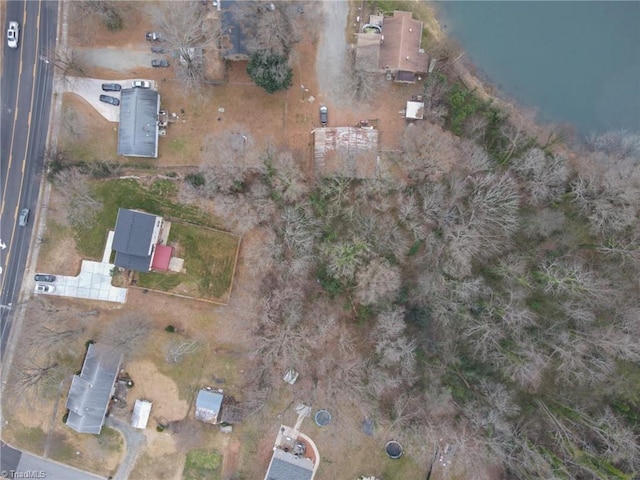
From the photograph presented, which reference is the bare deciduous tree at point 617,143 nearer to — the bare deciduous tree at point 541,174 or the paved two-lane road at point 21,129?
the bare deciduous tree at point 541,174

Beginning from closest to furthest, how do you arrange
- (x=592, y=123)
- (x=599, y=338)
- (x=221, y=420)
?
1. (x=599, y=338)
2. (x=221, y=420)
3. (x=592, y=123)

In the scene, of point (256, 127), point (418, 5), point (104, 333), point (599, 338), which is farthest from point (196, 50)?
point (599, 338)

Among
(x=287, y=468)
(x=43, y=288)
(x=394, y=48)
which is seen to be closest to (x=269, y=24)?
(x=394, y=48)

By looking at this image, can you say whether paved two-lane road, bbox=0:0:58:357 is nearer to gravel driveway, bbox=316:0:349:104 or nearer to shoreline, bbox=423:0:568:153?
gravel driveway, bbox=316:0:349:104

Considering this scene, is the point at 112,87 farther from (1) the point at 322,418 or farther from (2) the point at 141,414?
(1) the point at 322,418

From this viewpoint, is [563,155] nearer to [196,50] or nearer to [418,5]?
[418,5]

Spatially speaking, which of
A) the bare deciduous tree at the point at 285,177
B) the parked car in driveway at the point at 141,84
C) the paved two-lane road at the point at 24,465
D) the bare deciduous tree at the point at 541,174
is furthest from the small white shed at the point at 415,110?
the paved two-lane road at the point at 24,465

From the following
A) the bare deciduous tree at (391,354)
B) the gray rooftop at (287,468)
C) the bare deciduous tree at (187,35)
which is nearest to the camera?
the bare deciduous tree at (391,354)
